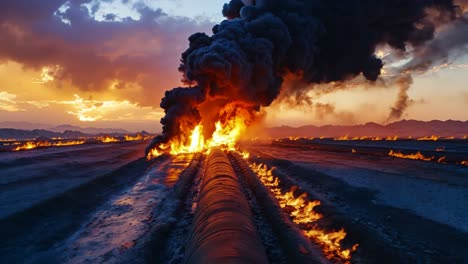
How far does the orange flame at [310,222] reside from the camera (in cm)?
773

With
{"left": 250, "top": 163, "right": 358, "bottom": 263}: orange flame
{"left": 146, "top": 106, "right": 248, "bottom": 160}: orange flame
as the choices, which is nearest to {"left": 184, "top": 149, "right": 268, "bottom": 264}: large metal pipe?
{"left": 250, "top": 163, "right": 358, "bottom": 263}: orange flame

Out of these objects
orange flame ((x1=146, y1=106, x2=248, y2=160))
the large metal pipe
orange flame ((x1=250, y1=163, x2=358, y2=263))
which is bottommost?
orange flame ((x1=250, y1=163, x2=358, y2=263))

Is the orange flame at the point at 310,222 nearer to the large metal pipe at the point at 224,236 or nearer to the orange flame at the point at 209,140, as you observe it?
the large metal pipe at the point at 224,236

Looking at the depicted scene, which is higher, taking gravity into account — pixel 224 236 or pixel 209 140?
pixel 209 140

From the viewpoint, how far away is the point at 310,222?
10109 millimetres

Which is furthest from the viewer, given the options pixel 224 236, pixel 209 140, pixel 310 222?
pixel 209 140

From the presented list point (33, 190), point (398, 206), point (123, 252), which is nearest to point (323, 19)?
point (398, 206)

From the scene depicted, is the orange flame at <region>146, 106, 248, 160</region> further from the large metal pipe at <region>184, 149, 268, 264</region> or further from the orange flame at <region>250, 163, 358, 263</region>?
the large metal pipe at <region>184, 149, 268, 264</region>

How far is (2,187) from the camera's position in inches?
604

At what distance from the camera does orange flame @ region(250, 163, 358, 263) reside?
7734 mm

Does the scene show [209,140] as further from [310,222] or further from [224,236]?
[224,236]

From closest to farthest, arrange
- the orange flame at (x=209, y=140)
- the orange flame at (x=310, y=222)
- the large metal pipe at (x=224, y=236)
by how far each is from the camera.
Answer: the large metal pipe at (x=224, y=236) < the orange flame at (x=310, y=222) < the orange flame at (x=209, y=140)

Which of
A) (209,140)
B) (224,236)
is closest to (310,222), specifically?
(224,236)

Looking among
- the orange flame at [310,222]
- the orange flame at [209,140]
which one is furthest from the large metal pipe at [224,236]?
the orange flame at [209,140]
